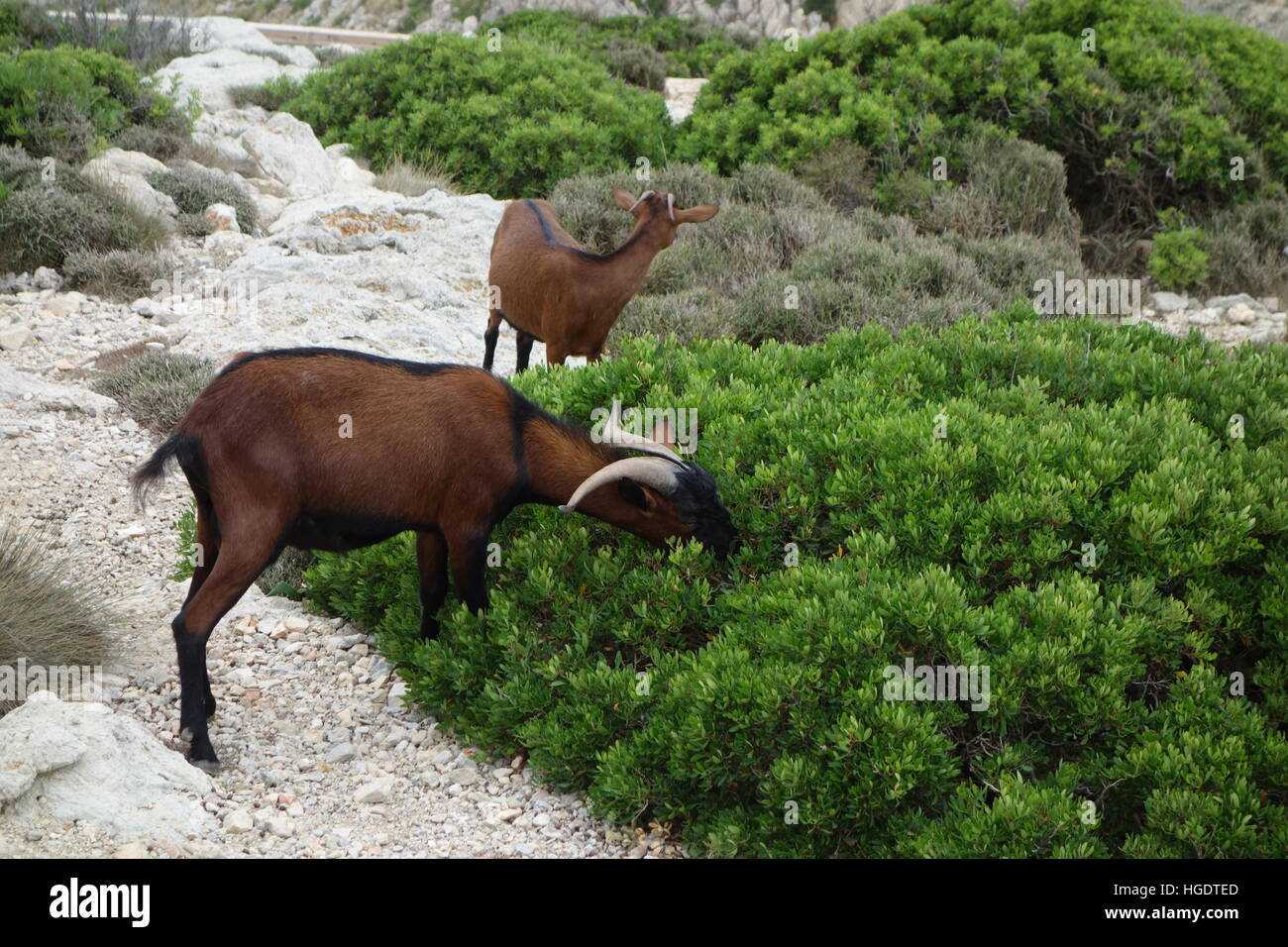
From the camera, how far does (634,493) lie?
216 inches

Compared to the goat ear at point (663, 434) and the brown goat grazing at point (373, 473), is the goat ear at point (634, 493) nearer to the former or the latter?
the brown goat grazing at point (373, 473)

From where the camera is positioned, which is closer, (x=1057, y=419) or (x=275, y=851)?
(x=275, y=851)

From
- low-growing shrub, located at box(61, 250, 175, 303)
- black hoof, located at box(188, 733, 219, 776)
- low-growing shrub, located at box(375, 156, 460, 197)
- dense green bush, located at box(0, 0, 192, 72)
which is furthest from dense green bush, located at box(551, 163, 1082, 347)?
dense green bush, located at box(0, 0, 192, 72)

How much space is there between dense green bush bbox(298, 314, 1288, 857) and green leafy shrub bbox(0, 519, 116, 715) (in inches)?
49.6

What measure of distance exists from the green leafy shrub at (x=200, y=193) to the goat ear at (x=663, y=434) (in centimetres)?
850

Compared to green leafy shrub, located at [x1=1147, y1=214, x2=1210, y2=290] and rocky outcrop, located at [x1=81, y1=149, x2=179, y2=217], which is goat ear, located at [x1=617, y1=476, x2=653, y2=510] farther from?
green leafy shrub, located at [x1=1147, y1=214, x2=1210, y2=290]

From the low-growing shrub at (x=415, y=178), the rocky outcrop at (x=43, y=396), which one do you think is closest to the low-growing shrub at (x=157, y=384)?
the rocky outcrop at (x=43, y=396)

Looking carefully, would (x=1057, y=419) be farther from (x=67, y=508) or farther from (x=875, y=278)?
(x=67, y=508)

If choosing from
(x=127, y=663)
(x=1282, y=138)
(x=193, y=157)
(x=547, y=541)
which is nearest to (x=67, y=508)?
(x=127, y=663)

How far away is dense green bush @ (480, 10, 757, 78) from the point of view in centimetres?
2239

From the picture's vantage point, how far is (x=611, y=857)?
4797 millimetres

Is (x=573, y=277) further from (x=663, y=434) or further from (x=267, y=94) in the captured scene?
(x=267, y=94)

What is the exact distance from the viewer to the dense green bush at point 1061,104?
46.0 feet
